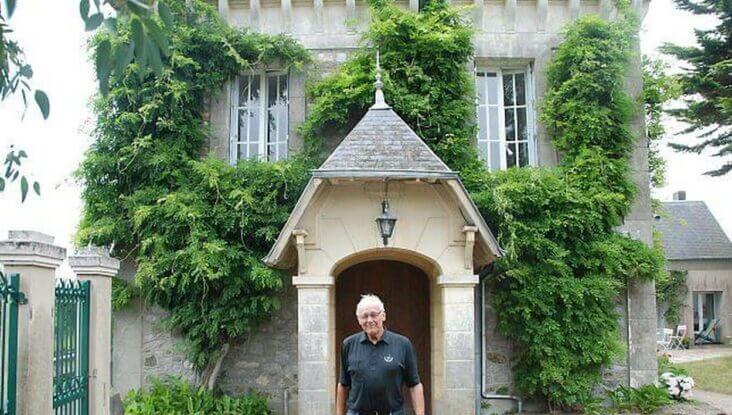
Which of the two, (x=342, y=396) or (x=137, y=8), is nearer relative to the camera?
→ (x=137, y=8)

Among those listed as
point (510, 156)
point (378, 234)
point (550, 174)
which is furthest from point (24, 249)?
point (510, 156)

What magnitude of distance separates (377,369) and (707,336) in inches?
1060

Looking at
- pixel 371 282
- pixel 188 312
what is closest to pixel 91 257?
pixel 188 312

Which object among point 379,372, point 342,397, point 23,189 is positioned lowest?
point 342,397

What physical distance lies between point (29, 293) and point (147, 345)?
19.1 feet

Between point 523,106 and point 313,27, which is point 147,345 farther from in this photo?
point 523,106

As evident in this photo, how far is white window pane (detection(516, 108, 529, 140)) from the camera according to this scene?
38.0ft

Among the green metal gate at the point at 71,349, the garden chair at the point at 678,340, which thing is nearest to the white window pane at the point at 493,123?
the green metal gate at the point at 71,349

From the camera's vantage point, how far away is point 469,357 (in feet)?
29.0

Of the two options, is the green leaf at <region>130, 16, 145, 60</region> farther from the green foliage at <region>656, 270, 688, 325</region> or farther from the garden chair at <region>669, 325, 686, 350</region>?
the green foliage at <region>656, 270, 688, 325</region>

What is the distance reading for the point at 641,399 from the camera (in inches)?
418

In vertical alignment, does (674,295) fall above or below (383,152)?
below

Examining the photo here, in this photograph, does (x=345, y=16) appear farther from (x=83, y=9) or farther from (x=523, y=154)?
(x=83, y=9)

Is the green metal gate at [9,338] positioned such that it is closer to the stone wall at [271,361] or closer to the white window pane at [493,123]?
the stone wall at [271,361]
